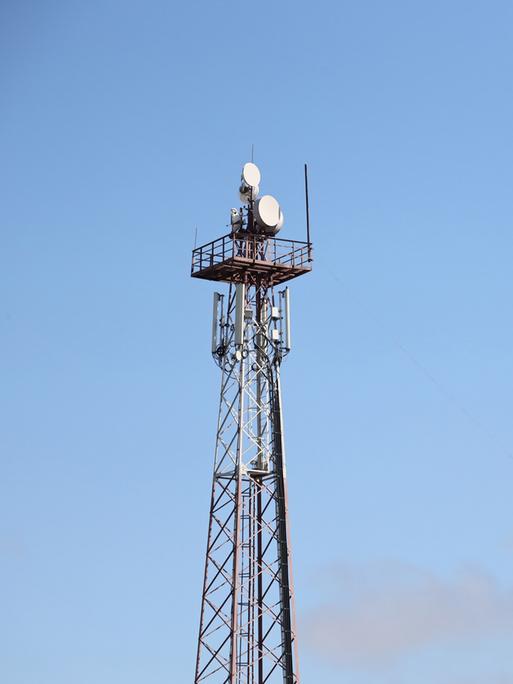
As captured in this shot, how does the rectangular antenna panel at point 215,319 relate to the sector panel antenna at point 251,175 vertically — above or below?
below

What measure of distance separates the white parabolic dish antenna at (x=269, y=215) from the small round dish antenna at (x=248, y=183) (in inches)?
30.0

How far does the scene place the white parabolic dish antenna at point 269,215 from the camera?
91312mm

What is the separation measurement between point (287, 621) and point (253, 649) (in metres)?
2.13

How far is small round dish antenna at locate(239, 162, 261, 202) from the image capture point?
3639 inches

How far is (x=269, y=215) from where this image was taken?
9162 centimetres

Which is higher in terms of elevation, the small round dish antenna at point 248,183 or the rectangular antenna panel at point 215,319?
the small round dish antenna at point 248,183

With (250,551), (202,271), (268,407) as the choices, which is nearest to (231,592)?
(250,551)

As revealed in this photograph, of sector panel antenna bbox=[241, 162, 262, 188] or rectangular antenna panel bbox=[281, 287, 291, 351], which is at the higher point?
sector panel antenna bbox=[241, 162, 262, 188]

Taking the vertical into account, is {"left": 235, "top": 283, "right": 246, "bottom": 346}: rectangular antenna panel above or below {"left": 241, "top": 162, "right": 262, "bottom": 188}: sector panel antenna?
below

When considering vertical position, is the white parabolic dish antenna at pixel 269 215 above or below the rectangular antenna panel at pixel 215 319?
above

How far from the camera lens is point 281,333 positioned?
91500 millimetres

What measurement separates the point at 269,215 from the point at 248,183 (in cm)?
201

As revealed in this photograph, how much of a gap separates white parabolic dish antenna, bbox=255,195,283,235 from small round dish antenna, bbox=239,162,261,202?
2.50 ft

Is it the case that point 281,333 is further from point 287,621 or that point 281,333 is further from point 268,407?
point 287,621
